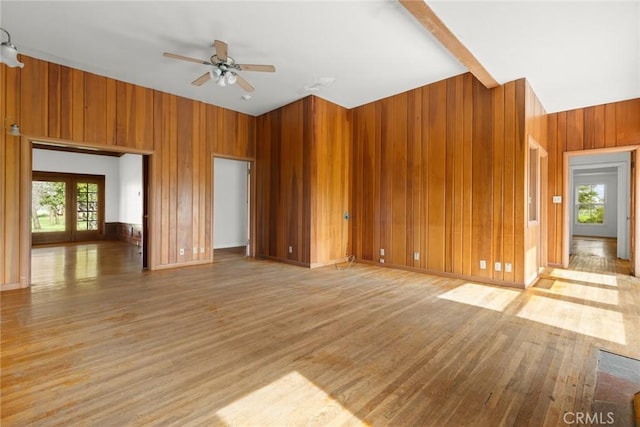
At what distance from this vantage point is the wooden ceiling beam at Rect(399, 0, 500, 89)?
9.01 feet

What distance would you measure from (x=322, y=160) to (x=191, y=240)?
3.06m

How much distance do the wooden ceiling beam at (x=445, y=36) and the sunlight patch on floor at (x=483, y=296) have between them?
2.96 m

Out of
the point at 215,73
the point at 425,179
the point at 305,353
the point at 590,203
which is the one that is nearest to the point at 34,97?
the point at 215,73

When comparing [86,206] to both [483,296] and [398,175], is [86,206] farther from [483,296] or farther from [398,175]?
[483,296]

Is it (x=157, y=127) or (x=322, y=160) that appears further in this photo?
(x=322, y=160)

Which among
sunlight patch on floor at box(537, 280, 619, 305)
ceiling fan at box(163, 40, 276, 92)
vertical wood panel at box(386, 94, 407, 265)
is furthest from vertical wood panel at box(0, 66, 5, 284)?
sunlight patch on floor at box(537, 280, 619, 305)

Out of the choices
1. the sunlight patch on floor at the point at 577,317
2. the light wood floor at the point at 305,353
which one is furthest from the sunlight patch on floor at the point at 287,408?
the sunlight patch on floor at the point at 577,317

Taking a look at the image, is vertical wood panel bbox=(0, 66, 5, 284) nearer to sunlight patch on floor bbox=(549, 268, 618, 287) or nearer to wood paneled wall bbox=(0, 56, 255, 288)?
wood paneled wall bbox=(0, 56, 255, 288)

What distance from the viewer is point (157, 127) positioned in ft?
17.6

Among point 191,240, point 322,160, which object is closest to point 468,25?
point 322,160

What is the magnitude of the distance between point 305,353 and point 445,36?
11.5 ft

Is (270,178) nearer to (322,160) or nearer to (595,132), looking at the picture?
(322,160)

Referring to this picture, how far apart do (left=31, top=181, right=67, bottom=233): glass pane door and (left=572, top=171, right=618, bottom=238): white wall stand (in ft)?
58.6

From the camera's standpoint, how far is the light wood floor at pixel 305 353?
165 cm
